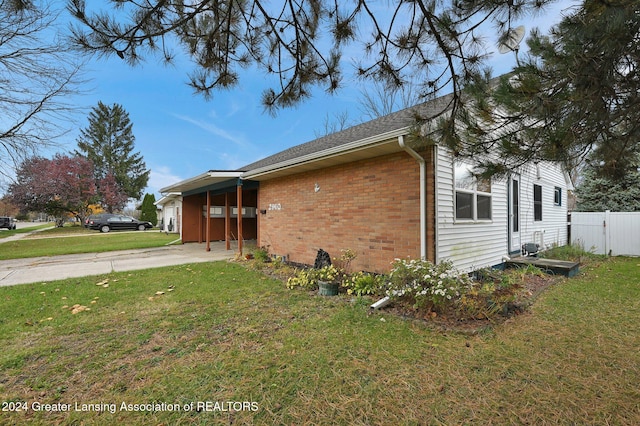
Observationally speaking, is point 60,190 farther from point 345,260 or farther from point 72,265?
point 345,260

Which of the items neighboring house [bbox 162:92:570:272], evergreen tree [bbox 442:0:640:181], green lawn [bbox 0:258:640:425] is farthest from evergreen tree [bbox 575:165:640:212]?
evergreen tree [bbox 442:0:640:181]

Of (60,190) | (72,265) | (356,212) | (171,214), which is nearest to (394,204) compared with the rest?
(356,212)

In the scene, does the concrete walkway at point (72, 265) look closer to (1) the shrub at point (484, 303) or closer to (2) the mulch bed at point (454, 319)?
(2) the mulch bed at point (454, 319)

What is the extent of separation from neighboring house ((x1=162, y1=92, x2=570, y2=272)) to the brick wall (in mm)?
21

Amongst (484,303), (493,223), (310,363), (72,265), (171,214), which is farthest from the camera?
(171,214)

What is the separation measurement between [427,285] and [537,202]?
7.30 meters

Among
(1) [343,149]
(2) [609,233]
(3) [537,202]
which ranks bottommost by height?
(2) [609,233]

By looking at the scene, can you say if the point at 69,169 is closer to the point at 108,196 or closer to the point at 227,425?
the point at 108,196

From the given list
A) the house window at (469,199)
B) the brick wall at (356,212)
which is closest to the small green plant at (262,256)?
the brick wall at (356,212)

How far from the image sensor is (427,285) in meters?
4.09

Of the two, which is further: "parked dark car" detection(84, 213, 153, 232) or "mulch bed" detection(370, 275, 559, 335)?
"parked dark car" detection(84, 213, 153, 232)

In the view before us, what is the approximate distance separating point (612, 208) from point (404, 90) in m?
16.5

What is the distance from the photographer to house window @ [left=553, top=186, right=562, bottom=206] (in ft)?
33.5

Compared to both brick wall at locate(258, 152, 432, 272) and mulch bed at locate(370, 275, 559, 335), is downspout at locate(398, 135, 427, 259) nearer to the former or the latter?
brick wall at locate(258, 152, 432, 272)
